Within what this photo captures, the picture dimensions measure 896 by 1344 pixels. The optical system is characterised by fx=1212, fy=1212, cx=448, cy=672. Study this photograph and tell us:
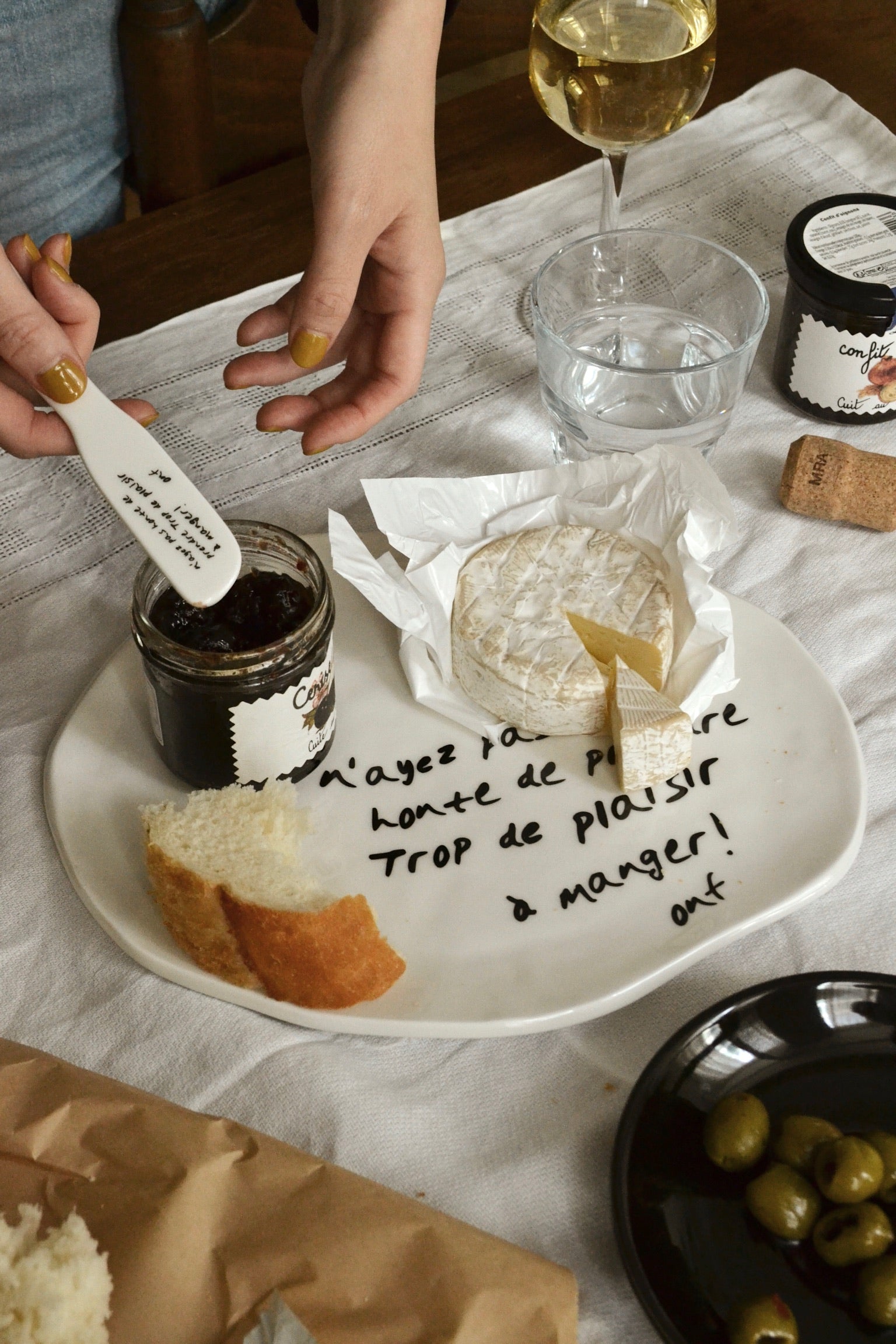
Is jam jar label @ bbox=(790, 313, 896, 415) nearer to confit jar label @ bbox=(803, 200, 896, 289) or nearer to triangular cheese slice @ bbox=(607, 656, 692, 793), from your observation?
confit jar label @ bbox=(803, 200, 896, 289)

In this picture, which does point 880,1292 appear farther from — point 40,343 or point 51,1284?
point 40,343

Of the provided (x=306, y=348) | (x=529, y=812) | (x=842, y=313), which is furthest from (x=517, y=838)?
(x=842, y=313)

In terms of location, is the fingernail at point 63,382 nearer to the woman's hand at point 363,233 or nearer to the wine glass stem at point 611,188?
the woman's hand at point 363,233

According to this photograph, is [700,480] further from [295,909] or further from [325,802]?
[295,909]

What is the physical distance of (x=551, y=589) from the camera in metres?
1.15

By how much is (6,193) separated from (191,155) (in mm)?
268

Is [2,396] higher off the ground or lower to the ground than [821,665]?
higher

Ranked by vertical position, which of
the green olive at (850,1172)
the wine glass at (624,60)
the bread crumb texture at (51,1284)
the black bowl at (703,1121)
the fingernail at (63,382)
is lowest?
the black bowl at (703,1121)

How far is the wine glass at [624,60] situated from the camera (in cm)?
126

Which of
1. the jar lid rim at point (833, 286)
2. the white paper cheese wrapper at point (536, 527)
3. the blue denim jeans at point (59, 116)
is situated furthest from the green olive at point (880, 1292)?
the blue denim jeans at point (59, 116)

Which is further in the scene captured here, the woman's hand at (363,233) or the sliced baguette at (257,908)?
the woman's hand at (363,233)

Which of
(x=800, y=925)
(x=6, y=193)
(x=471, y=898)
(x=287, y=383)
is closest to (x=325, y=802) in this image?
(x=471, y=898)

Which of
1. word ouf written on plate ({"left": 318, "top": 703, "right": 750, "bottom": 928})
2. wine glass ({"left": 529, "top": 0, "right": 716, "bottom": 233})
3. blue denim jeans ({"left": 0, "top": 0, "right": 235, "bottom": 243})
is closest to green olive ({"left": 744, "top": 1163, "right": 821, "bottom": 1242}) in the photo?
word ouf written on plate ({"left": 318, "top": 703, "right": 750, "bottom": 928})

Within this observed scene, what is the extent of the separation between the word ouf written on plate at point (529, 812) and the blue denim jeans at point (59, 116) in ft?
3.23
